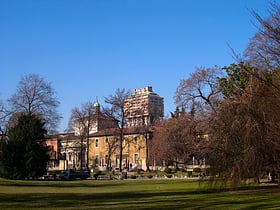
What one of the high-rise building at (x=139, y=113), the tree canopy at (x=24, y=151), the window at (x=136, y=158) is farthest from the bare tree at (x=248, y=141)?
Answer: the window at (x=136, y=158)

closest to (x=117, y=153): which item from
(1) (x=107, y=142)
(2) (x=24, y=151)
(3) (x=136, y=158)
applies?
(3) (x=136, y=158)

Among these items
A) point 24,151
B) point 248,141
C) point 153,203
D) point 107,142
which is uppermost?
point 107,142

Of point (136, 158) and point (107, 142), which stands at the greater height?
point (107, 142)

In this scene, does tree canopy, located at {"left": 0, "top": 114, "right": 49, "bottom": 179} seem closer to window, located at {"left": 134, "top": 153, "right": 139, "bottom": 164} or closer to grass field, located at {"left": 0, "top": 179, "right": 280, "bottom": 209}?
grass field, located at {"left": 0, "top": 179, "right": 280, "bottom": 209}

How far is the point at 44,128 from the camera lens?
5753 centimetres

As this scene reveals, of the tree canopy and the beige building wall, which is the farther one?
the beige building wall

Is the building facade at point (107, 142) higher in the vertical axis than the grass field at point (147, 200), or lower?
higher

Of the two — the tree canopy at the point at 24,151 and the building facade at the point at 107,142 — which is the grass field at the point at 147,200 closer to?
the tree canopy at the point at 24,151

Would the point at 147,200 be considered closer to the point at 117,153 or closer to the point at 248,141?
the point at 248,141

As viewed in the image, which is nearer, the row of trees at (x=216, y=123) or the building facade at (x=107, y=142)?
the row of trees at (x=216, y=123)

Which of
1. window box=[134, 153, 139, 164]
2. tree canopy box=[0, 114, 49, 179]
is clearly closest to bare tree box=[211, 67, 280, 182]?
tree canopy box=[0, 114, 49, 179]

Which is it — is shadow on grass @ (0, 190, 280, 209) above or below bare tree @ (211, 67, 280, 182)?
below

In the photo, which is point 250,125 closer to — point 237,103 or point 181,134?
point 237,103

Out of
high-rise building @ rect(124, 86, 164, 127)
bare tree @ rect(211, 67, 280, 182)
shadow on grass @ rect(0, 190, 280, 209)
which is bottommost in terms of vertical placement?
shadow on grass @ rect(0, 190, 280, 209)
